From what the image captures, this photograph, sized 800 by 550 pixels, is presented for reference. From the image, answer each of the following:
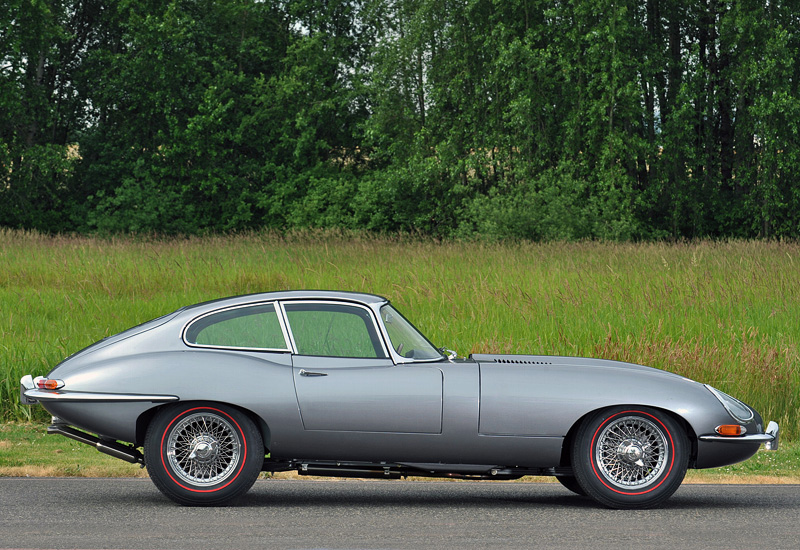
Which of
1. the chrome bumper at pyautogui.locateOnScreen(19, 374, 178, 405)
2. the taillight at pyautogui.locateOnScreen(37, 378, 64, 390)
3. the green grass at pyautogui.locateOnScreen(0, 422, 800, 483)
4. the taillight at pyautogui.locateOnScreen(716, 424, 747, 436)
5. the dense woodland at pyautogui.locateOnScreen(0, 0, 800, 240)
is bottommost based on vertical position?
the green grass at pyautogui.locateOnScreen(0, 422, 800, 483)

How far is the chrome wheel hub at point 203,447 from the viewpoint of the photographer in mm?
7375

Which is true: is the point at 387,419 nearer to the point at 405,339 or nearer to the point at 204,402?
the point at 405,339

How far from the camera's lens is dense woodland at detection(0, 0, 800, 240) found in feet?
125

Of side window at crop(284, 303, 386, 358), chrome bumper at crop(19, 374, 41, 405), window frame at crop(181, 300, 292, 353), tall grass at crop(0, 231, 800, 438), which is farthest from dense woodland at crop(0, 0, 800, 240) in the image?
chrome bumper at crop(19, 374, 41, 405)

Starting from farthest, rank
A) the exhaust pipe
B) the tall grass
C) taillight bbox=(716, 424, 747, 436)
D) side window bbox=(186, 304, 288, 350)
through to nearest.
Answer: the tall grass
side window bbox=(186, 304, 288, 350)
the exhaust pipe
taillight bbox=(716, 424, 747, 436)

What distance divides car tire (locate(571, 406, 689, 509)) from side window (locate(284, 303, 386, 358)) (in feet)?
5.31

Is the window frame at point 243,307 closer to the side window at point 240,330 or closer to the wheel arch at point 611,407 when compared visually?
the side window at point 240,330

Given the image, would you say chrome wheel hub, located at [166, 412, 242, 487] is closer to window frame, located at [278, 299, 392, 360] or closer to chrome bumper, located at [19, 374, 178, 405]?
chrome bumper, located at [19, 374, 178, 405]

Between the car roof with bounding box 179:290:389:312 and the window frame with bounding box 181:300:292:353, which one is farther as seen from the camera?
the car roof with bounding box 179:290:389:312

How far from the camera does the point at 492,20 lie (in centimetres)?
4141

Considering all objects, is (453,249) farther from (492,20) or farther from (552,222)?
(492,20)

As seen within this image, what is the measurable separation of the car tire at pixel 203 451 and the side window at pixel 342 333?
78cm

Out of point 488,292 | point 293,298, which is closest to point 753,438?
point 293,298

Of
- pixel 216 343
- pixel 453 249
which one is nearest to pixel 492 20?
pixel 453 249
